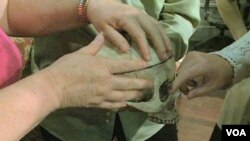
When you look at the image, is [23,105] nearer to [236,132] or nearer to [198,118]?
[236,132]

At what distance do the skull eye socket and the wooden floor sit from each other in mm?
1265

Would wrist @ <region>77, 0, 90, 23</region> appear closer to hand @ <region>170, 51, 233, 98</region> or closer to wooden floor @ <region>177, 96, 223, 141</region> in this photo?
hand @ <region>170, 51, 233, 98</region>

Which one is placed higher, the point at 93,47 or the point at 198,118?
the point at 93,47

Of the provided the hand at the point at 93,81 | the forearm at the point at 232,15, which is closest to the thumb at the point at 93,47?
the hand at the point at 93,81

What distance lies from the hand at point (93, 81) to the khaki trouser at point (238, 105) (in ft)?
0.54

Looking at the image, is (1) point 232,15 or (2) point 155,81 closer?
(2) point 155,81

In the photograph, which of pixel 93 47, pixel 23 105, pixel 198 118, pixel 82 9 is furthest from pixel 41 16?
pixel 198 118

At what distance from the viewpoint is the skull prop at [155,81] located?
76 centimetres

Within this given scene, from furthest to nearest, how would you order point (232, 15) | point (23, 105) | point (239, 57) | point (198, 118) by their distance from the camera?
point (198, 118) → point (232, 15) → point (239, 57) → point (23, 105)

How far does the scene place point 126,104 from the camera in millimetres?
762

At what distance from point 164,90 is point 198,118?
5.29 ft

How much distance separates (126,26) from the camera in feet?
2.61

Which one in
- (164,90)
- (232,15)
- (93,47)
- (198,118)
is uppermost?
(93,47)

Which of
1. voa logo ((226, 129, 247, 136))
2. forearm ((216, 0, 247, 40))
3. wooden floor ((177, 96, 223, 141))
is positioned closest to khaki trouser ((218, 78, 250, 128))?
voa logo ((226, 129, 247, 136))
